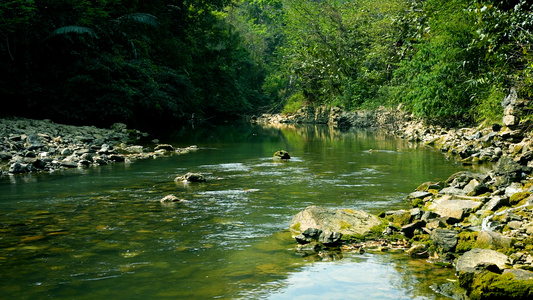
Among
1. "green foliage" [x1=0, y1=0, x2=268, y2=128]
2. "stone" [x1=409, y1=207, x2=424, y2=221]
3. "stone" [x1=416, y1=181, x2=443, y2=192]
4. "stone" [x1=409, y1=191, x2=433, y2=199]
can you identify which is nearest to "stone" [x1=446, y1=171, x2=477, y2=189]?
"stone" [x1=416, y1=181, x2=443, y2=192]

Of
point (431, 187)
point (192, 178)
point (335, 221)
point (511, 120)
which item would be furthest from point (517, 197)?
point (511, 120)

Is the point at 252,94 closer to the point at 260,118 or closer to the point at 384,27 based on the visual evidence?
the point at 260,118

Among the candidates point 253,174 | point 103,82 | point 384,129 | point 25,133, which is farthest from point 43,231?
point 384,129

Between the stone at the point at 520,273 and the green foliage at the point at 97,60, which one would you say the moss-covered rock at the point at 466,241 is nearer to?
the stone at the point at 520,273

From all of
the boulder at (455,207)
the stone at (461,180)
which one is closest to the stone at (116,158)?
the stone at (461,180)

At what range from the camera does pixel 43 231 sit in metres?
6.67

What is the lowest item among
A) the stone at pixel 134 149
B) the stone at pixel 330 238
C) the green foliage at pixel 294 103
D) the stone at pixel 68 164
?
the stone at pixel 330 238

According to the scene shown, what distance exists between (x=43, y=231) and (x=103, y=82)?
54.2 feet

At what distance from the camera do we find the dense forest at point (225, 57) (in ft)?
42.7

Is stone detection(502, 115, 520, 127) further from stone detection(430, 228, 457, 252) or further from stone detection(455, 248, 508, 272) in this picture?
stone detection(455, 248, 508, 272)

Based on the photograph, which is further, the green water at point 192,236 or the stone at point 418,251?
the stone at point 418,251

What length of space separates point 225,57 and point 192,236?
3379 cm

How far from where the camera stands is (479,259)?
473cm

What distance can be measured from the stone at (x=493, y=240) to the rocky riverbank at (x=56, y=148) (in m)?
9.99
